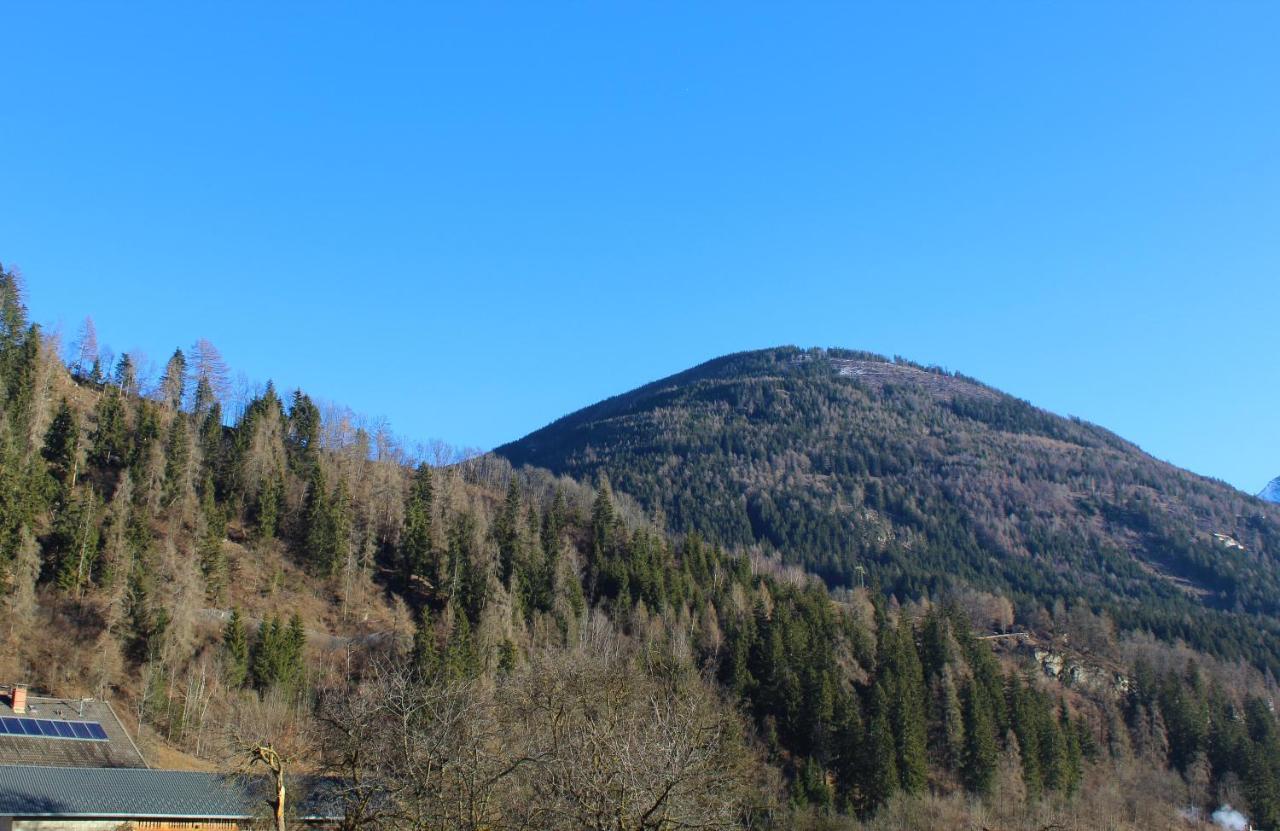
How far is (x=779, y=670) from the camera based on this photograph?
83.1 meters

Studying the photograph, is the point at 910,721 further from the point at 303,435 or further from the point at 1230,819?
the point at 303,435

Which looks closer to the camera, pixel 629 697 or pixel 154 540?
pixel 629 697

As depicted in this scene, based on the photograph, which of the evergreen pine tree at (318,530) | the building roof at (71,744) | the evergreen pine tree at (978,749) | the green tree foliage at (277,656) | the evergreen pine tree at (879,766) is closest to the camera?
the building roof at (71,744)

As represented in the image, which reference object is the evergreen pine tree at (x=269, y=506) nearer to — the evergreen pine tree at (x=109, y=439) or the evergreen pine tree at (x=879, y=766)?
the evergreen pine tree at (x=109, y=439)

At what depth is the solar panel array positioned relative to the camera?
148 ft

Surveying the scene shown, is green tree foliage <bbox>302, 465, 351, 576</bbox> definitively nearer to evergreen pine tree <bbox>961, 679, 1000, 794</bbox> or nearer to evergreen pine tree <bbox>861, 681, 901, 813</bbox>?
evergreen pine tree <bbox>861, 681, 901, 813</bbox>

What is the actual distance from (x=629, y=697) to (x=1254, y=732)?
80528 mm

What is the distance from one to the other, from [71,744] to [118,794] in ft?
16.6

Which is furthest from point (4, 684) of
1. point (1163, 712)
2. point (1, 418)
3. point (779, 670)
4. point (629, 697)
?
point (1163, 712)

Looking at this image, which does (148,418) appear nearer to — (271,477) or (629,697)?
(271,477)

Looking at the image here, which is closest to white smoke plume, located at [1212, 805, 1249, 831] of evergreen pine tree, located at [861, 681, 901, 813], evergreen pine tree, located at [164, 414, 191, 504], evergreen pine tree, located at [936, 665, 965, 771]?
evergreen pine tree, located at [936, 665, 965, 771]

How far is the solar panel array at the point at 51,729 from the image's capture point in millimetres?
45000

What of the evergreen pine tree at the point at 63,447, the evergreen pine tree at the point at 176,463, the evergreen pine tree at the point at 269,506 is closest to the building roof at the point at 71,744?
the evergreen pine tree at the point at 269,506

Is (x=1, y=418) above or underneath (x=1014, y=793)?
above
